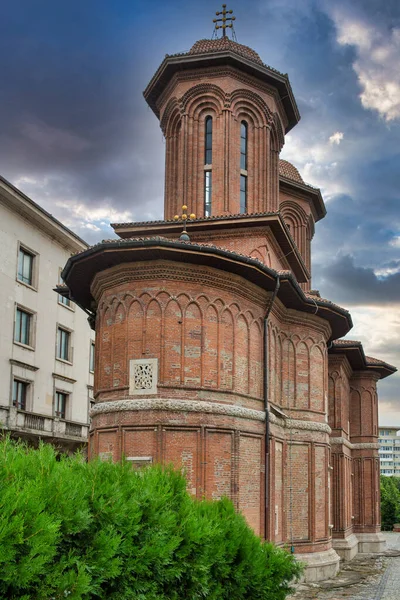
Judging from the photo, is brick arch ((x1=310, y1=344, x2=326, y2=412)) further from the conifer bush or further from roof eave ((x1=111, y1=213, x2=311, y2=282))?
the conifer bush

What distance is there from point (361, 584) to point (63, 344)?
58.3 ft

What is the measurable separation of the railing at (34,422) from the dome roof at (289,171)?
688 inches

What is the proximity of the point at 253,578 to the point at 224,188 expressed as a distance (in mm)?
15350

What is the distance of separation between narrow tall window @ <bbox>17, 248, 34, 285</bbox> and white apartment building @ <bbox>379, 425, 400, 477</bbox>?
148m

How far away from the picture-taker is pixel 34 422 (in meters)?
27.2

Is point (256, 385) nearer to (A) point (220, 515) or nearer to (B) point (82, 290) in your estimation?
(B) point (82, 290)

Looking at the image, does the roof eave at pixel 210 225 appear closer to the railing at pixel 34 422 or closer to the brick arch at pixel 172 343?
the brick arch at pixel 172 343

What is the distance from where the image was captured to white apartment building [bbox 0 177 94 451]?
28172mm

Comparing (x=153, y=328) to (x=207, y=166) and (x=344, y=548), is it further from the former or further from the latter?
(x=344, y=548)

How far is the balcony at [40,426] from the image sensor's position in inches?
1003

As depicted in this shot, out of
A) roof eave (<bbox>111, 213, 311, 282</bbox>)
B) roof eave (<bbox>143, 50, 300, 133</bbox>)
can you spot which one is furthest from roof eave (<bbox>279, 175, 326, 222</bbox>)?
roof eave (<bbox>111, 213, 311, 282</bbox>)

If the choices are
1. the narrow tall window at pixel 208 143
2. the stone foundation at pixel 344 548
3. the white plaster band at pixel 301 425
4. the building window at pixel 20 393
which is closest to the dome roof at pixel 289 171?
the narrow tall window at pixel 208 143

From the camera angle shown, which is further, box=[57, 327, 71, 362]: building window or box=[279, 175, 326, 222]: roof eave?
box=[279, 175, 326, 222]: roof eave

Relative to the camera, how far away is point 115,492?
28.1 ft
